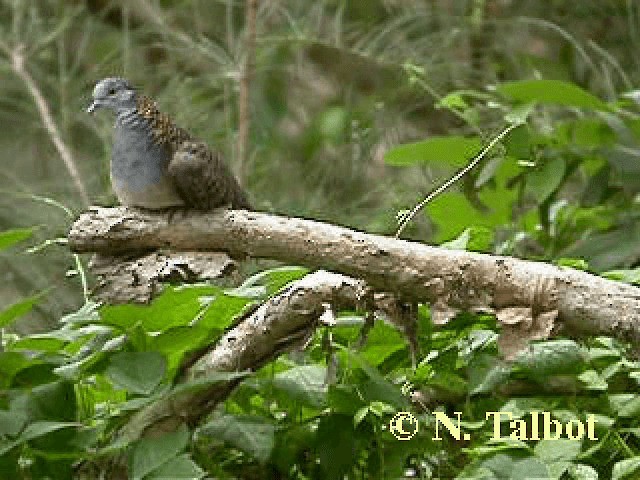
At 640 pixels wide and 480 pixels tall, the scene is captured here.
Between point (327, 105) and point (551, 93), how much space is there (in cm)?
148

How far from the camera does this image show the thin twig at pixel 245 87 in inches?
92.6

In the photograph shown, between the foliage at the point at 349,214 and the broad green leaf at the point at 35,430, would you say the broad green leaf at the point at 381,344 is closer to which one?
the foliage at the point at 349,214

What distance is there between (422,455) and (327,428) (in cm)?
8

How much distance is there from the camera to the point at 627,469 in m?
1.11

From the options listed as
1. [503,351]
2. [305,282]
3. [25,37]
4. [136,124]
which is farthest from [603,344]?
[25,37]

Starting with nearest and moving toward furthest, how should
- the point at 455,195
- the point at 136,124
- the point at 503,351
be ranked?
the point at 503,351
the point at 136,124
the point at 455,195

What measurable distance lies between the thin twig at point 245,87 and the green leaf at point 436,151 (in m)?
0.48

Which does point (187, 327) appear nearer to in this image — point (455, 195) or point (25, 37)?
point (455, 195)

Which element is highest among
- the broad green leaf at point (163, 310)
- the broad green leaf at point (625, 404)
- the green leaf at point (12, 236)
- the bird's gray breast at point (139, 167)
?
the green leaf at point (12, 236)

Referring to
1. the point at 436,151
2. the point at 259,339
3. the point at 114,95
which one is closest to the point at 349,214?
the point at 436,151

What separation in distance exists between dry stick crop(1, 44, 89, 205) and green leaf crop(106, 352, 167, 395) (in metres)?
1.25

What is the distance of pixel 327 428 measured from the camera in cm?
119

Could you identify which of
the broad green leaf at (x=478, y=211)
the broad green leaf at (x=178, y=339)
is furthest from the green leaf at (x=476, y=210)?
the broad green leaf at (x=178, y=339)

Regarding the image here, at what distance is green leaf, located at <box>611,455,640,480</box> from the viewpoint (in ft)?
3.65
